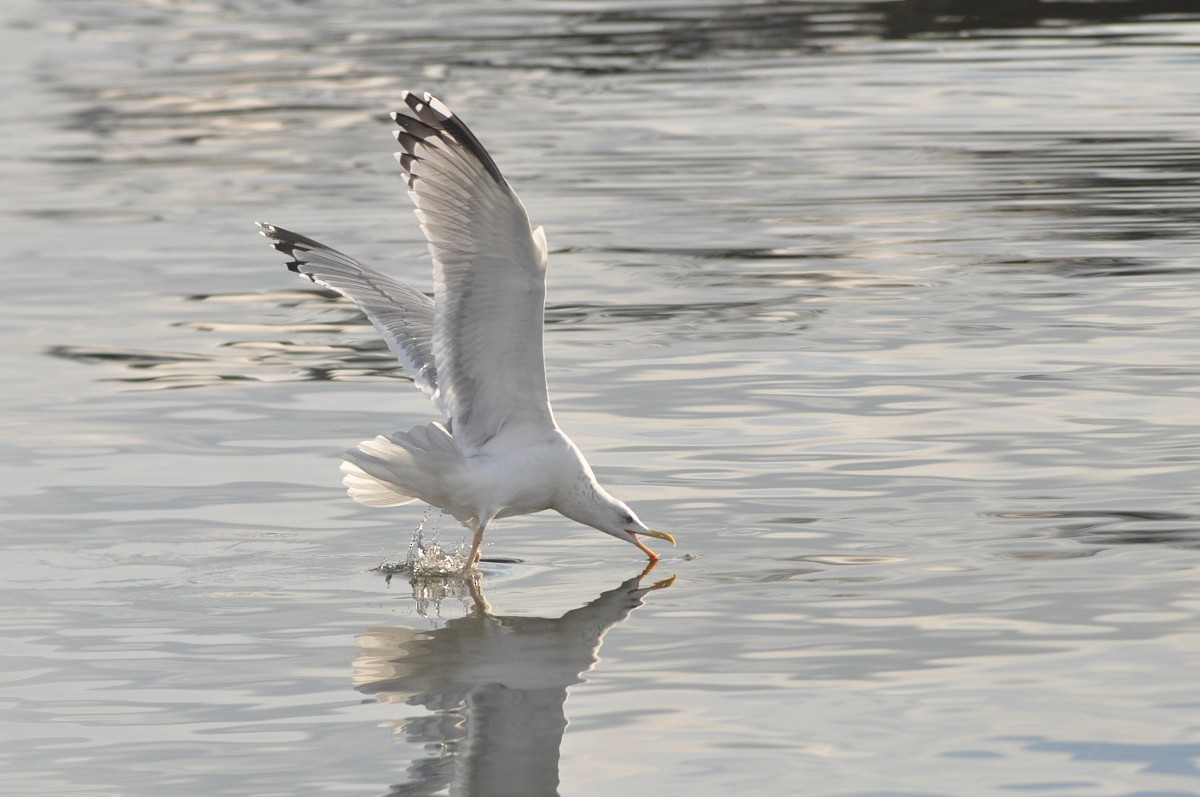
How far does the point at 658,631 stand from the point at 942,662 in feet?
3.43

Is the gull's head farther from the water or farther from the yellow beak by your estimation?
the water

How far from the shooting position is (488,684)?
6.54 m

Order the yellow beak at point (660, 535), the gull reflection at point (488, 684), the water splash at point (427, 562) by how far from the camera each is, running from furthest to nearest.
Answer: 1. the water splash at point (427, 562)
2. the yellow beak at point (660, 535)
3. the gull reflection at point (488, 684)

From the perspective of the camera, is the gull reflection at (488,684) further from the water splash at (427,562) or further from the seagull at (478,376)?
the seagull at (478,376)

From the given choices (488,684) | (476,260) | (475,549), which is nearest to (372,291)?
(475,549)

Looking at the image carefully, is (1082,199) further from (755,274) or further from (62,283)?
(62,283)

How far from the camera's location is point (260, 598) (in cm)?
750

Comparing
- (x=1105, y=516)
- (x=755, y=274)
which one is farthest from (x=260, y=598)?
(x=755, y=274)

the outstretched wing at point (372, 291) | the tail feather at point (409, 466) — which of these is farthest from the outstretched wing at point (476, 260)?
the outstretched wing at point (372, 291)

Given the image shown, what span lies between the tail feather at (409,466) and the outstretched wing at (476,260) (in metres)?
0.26

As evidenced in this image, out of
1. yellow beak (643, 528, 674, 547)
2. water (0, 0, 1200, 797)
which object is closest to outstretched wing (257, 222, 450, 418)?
water (0, 0, 1200, 797)

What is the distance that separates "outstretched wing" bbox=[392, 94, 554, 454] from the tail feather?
0.26 m

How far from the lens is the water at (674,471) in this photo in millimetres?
5926

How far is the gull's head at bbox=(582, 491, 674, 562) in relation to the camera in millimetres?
7805
